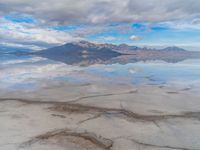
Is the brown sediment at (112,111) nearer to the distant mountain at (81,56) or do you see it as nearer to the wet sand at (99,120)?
the wet sand at (99,120)

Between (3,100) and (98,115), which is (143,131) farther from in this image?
(3,100)

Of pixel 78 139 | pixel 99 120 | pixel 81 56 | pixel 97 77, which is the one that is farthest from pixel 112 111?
pixel 81 56

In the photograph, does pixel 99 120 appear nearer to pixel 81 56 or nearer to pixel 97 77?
pixel 97 77

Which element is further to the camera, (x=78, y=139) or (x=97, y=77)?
(x=97, y=77)

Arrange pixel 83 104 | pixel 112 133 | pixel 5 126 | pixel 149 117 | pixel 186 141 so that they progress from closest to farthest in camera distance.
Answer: pixel 186 141
pixel 112 133
pixel 5 126
pixel 149 117
pixel 83 104

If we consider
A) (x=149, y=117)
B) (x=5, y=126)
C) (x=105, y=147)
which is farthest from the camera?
(x=149, y=117)

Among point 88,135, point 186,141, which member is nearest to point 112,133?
point 88,135

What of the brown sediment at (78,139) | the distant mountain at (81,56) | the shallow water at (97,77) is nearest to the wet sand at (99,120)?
the brown sediment at (78,139)

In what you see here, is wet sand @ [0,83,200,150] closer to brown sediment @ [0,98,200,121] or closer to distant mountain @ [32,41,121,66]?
brown sediment @ [0,98,200,121]
